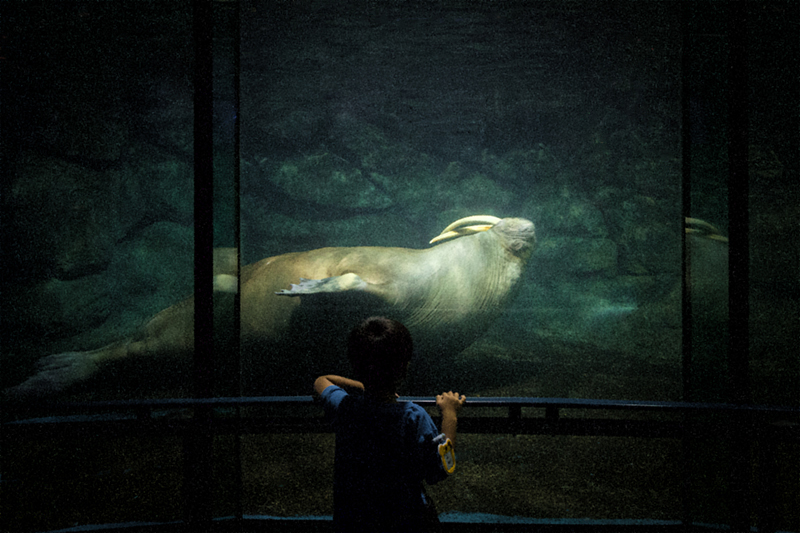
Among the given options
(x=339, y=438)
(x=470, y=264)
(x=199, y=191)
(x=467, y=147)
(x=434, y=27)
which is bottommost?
(x=339, y=438)

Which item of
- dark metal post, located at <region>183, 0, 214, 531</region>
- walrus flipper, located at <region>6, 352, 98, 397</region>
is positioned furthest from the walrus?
dark metal post, located at <region>183, 0, 214, 531</region>

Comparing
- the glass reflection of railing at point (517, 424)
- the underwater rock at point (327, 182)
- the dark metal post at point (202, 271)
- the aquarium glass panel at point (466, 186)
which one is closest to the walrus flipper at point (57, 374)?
the aquarium glass panel at point (466, 186)

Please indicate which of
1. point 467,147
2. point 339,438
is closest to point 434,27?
point 467,147

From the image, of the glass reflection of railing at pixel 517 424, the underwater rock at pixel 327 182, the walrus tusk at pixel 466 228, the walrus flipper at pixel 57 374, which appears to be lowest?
the walrus flipper at pixel 57 374

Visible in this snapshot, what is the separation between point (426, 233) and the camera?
514 centimetres

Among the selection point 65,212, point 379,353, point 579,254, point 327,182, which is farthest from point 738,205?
point 327,182

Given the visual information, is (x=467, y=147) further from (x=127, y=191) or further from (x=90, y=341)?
(x=90, y=341)

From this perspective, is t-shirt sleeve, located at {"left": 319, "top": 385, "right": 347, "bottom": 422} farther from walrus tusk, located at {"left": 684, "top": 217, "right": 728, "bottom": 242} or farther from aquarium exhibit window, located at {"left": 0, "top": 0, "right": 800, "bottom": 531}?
walrus tusk, located at {"left": 684, "top": 217, "right": 728, "bottom": 242}

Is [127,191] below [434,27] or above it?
below

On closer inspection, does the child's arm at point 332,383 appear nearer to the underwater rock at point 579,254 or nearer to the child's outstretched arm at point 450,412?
the child's outstretched arm at point 450,412

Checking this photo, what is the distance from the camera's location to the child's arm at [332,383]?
1.05 metres

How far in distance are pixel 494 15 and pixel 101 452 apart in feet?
19.2

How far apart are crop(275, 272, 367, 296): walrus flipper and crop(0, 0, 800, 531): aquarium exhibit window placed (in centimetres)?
18

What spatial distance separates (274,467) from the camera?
1.95 meters
